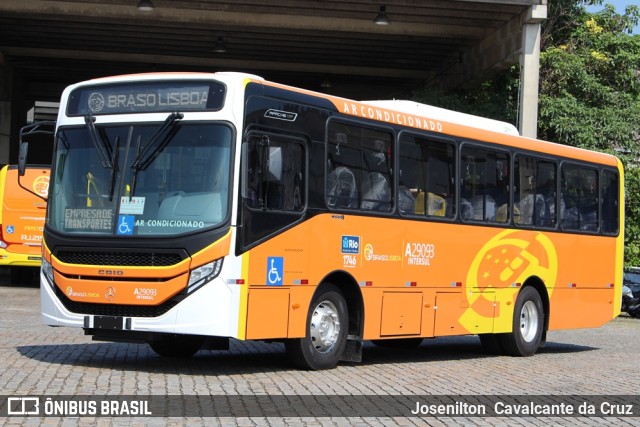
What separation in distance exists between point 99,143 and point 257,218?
72.3 inches

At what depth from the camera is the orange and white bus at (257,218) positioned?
445 inches

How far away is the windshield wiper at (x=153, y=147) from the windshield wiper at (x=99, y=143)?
1.07 ft

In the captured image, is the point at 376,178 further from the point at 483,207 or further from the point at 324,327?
the point at 483,207

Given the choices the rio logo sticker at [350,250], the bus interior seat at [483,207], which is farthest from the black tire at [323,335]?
the bus interior seat at [483,207]

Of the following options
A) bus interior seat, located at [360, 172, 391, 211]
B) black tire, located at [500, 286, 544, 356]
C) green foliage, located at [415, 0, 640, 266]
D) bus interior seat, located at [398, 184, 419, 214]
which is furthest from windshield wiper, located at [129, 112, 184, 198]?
green foliage, located at [415, 0, 640, 266]

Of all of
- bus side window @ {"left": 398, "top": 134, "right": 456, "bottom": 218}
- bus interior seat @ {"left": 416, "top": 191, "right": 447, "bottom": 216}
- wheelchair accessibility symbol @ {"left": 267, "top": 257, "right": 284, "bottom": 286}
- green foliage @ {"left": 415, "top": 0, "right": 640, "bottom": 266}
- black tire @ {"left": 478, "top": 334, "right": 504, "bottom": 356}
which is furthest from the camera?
green foliage @ {"left": 415, "top": 0, "right": 640, "bottom": 266}

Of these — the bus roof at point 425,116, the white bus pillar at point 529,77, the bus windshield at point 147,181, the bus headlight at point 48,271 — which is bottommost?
the bus headlight at point 48,271

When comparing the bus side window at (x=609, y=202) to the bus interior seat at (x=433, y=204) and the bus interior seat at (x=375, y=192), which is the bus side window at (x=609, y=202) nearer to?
the bus interior seat at (x=433, y=204)

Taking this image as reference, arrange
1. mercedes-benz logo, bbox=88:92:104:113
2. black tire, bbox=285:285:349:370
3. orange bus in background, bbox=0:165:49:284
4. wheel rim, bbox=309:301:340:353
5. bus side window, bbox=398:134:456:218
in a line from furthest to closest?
orange bus in background, bbox=0:165:49:284
bus side window, bbox=398:134:456:218
wheel rim, bbox=309:301:340:353
black tire, bbox=285:285:349:370
mercedes-benz logo, bbox=88:92:104:113

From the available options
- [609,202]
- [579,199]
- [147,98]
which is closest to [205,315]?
[147,98]

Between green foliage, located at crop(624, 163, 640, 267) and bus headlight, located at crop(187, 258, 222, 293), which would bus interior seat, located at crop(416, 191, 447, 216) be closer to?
bus headlight, located at crop(187, 258, 222, 293)

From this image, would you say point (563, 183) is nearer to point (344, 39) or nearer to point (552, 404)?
point (552, 404)

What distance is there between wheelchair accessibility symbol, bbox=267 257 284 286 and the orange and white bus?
2cm

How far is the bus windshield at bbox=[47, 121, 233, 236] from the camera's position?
1134 centimetres
